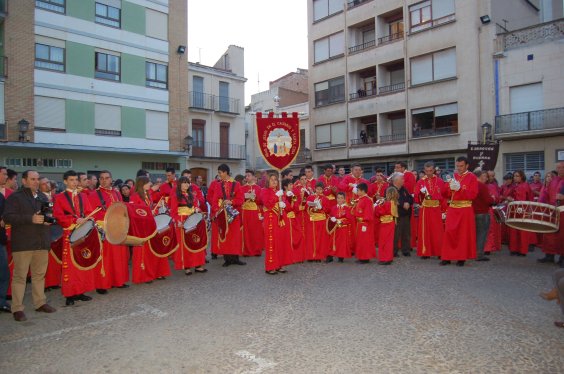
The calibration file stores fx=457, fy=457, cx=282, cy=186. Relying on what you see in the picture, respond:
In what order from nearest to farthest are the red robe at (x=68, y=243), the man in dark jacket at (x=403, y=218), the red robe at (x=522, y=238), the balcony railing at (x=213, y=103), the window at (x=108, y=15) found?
the red robe at (x=68, y=243) < the red robe at (x=522, y=238) < the man in dark jacket at (x=403, y=218) < the window at (x=108, y=15) < the balcony railing at (x=213, y=103)

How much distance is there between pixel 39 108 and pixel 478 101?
23.1 metres

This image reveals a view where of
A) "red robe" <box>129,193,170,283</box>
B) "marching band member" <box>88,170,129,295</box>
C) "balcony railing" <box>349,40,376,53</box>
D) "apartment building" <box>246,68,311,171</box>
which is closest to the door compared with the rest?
"apartment building" <box>246,68,311,171</box>

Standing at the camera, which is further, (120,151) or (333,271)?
(120,151)

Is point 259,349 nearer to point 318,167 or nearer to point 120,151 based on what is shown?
point 120,151

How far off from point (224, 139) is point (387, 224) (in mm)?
26335

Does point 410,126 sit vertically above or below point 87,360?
above

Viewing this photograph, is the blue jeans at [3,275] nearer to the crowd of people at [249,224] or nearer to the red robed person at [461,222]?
the crowd of people at [249,224]

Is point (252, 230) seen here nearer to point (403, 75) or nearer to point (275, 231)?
point (275, 231)

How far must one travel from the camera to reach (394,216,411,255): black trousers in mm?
10828

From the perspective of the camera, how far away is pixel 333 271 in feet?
29.7

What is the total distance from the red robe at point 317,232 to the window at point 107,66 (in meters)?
19.7

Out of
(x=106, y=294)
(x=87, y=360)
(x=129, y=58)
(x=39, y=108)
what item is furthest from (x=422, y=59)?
(x=87, y=360)

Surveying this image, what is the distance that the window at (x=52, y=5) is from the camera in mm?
23237

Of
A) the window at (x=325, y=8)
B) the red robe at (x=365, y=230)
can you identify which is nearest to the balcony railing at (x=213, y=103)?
the window at (x=325, y=8)
